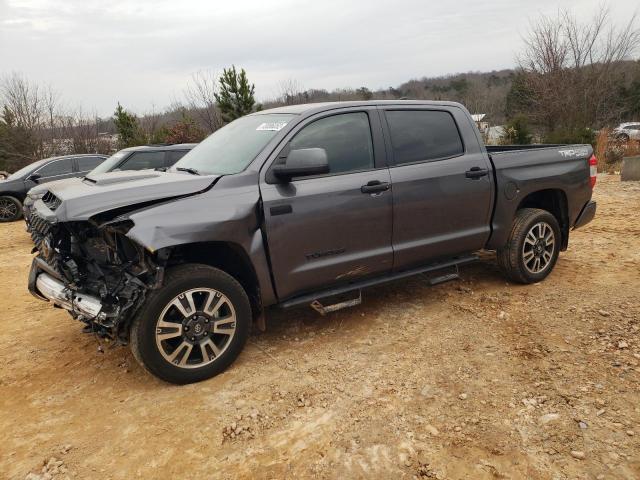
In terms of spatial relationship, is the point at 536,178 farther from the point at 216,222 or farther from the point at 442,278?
the point at 216,222

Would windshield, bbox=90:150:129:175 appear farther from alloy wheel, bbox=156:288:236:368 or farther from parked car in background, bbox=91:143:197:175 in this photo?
alloy wheel, bbox=156:288:236:368

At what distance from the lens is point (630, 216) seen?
7359mm

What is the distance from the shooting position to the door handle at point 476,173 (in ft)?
13.3

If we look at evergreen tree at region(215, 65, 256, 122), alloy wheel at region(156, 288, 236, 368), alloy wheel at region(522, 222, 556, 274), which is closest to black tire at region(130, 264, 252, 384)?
alloy wheel at region(156, 288, 236, 368)

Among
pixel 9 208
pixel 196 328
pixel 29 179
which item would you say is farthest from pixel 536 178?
pixel 9 208

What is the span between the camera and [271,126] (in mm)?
3584

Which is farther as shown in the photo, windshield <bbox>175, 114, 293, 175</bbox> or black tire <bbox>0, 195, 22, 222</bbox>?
black tire <bbox>0, 195, 22, 222</bbox>

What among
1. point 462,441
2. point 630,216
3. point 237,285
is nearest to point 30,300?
point 237,285

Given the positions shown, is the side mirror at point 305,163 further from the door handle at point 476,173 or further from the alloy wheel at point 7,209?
the alloy wheel at point 7,209

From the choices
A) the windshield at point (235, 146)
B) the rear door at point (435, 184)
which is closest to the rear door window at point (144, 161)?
the windshield at point (235, 146)

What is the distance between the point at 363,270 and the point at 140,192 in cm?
177

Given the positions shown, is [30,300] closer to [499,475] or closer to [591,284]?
[499,475]

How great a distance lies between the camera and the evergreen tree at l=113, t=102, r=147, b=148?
24.2 metres

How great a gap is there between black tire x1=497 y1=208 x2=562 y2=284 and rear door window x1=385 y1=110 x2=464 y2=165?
101 centimetres
